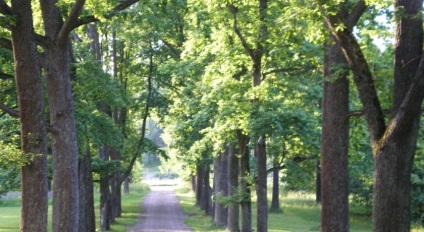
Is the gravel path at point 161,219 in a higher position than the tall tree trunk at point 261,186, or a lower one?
lower

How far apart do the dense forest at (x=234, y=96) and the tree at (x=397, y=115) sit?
2 cm

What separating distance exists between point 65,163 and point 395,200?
7.20 metres

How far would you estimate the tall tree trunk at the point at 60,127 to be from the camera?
14.5 m

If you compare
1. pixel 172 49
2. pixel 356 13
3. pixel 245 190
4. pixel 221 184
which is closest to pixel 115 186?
pixel 221 184

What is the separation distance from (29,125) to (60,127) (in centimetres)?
285

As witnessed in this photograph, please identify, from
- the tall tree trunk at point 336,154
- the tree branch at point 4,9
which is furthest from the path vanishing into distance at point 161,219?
the tree branch at point 4,9

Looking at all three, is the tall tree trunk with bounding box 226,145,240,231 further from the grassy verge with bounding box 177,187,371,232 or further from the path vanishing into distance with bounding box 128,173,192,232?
the path vanishing into distance with bounding box 128,173,192,232

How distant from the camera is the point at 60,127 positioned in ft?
47.6

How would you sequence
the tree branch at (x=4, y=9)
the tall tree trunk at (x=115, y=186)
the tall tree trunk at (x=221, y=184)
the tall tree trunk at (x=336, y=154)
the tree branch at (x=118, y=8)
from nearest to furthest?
the tree branch at (x=4, y=9)
the tall tree trunk at (x=336, y=154)
the tree branch at (x=118, y=8)
the tall tree trunk at (x=221, y=184)
the tall tree trunk at (x=115, y=186)

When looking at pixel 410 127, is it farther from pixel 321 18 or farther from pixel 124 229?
pixel 124 229

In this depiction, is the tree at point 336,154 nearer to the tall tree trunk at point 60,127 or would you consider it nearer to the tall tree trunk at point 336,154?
the tall tree trunk at point 336,154

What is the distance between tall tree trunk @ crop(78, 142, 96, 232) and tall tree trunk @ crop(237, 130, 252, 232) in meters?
5.07

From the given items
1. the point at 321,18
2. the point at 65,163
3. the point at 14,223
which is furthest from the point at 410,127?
the point at 14,223

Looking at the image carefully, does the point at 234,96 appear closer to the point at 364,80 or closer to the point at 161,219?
the point at 364,80
